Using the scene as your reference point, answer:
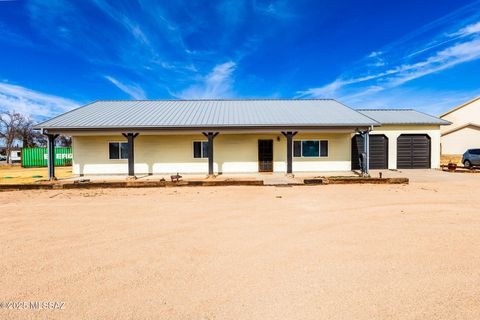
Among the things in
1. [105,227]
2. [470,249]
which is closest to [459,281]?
[470,249]

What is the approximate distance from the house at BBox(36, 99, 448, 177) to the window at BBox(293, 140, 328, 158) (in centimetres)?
6

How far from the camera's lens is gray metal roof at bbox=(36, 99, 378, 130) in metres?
12.9

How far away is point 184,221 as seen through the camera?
5.32 meters

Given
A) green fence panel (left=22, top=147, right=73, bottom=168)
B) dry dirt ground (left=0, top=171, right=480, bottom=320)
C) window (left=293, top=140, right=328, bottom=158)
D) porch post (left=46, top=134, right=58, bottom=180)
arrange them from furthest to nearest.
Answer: green fence panel (left=22, top=147, right=73, bottom=168)
window (left=293, top=140, right=328, bottom=158)
porch post (left=46, top=134, right=58, bottom=180)
dry dirt ground (left=0, top=171, right=480, bottom=320)

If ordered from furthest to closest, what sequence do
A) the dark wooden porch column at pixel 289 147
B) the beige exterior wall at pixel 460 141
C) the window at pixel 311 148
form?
the beige exterior wall at pixel 460 141
the window at pixel 311 148
the dark wooden porch column at pixel 289 147

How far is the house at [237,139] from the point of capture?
12.9 m

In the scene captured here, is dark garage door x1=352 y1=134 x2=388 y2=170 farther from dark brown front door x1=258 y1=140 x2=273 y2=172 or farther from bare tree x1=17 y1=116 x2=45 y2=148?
bare tree x1=17 y1=116 x2=45 y2=148

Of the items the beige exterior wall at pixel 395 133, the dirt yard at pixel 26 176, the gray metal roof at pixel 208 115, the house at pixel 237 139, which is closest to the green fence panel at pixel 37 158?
the dirt yard at pixel 26 176

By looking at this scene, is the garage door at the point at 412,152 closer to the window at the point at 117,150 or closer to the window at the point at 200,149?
the window at the point at 200,149

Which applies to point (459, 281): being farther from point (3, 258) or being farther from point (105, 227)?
point (3, 258)

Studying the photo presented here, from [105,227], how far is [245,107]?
13.7m

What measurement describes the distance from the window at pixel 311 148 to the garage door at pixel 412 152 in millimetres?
5526

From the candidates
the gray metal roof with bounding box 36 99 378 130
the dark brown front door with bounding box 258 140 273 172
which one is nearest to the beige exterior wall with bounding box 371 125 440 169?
the gray metal roof with bounding box 36 99 378 130

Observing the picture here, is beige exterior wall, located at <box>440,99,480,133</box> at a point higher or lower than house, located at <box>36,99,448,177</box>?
higher
